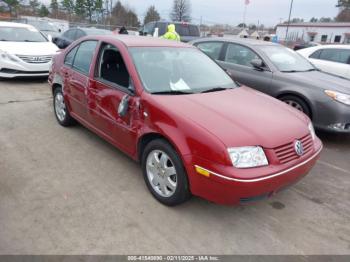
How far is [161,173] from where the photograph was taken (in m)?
3.20

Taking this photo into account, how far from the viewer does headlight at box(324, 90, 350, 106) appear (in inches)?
199

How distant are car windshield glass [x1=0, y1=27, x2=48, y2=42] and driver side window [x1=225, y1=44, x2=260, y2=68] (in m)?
5.74

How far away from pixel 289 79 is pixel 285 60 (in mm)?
738

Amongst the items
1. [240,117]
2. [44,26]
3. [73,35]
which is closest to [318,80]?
[240,117]

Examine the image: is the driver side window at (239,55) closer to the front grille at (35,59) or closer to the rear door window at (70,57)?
the rear door window at (70,57)

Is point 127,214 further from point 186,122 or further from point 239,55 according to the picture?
point 239,55

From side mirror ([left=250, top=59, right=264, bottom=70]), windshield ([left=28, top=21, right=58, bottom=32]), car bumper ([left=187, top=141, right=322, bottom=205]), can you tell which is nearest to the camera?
car bumper ([left=187, top=141, right=322, bottom=205])

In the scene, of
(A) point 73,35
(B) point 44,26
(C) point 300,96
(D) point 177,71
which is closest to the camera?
(D) point 177,71

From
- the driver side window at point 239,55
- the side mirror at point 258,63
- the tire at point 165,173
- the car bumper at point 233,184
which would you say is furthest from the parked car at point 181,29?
the car bumper at point 233,184

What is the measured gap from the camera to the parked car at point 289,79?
510 centimetres

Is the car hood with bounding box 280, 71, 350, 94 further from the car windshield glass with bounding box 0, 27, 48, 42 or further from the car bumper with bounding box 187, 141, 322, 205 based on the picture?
the car windshield glass with bounding box 0, 27, 48, 42

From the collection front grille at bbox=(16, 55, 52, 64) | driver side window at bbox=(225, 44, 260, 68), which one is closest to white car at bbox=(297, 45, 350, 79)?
driver side window at bbox=(225, 44, 260, 68)

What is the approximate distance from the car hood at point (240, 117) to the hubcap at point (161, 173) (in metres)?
0.49

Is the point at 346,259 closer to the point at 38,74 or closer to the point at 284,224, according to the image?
the point at 284,224
